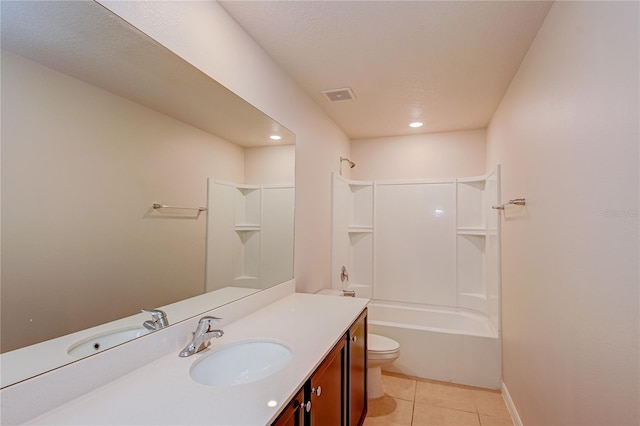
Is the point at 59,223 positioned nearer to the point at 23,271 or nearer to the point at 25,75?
the point at 23,271

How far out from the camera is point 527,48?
1.95 metres

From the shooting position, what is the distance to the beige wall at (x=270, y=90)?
1298 millimetres

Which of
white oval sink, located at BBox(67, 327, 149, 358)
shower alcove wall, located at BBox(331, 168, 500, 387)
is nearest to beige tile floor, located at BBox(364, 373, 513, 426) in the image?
shower alcove wall, located at BBox(331, 168, 500, 387)

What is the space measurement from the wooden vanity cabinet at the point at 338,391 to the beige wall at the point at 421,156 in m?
2.33

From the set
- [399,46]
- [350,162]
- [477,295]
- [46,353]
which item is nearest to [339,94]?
[399,46]

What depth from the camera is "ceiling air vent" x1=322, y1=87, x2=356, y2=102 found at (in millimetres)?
2598

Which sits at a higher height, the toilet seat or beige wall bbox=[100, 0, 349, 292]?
beige wall bbox=[100, 0, 349, 292]

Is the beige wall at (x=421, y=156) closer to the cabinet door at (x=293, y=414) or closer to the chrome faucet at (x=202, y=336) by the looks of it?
the chrome faucet at (x=202, y=336)

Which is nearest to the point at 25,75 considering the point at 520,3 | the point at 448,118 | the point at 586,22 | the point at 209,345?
the point at 209,345

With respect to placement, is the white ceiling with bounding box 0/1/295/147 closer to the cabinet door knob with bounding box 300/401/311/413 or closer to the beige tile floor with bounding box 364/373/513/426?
the cabinet door knob with bounding box 300/401/311/413

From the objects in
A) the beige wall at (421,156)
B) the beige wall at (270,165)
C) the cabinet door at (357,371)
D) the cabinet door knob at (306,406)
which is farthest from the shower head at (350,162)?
the cabinet door knob at (306,406)

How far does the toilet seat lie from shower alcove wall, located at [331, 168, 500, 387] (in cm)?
26

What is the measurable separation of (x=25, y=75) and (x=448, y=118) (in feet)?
10.8

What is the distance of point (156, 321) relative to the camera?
4.02ft
